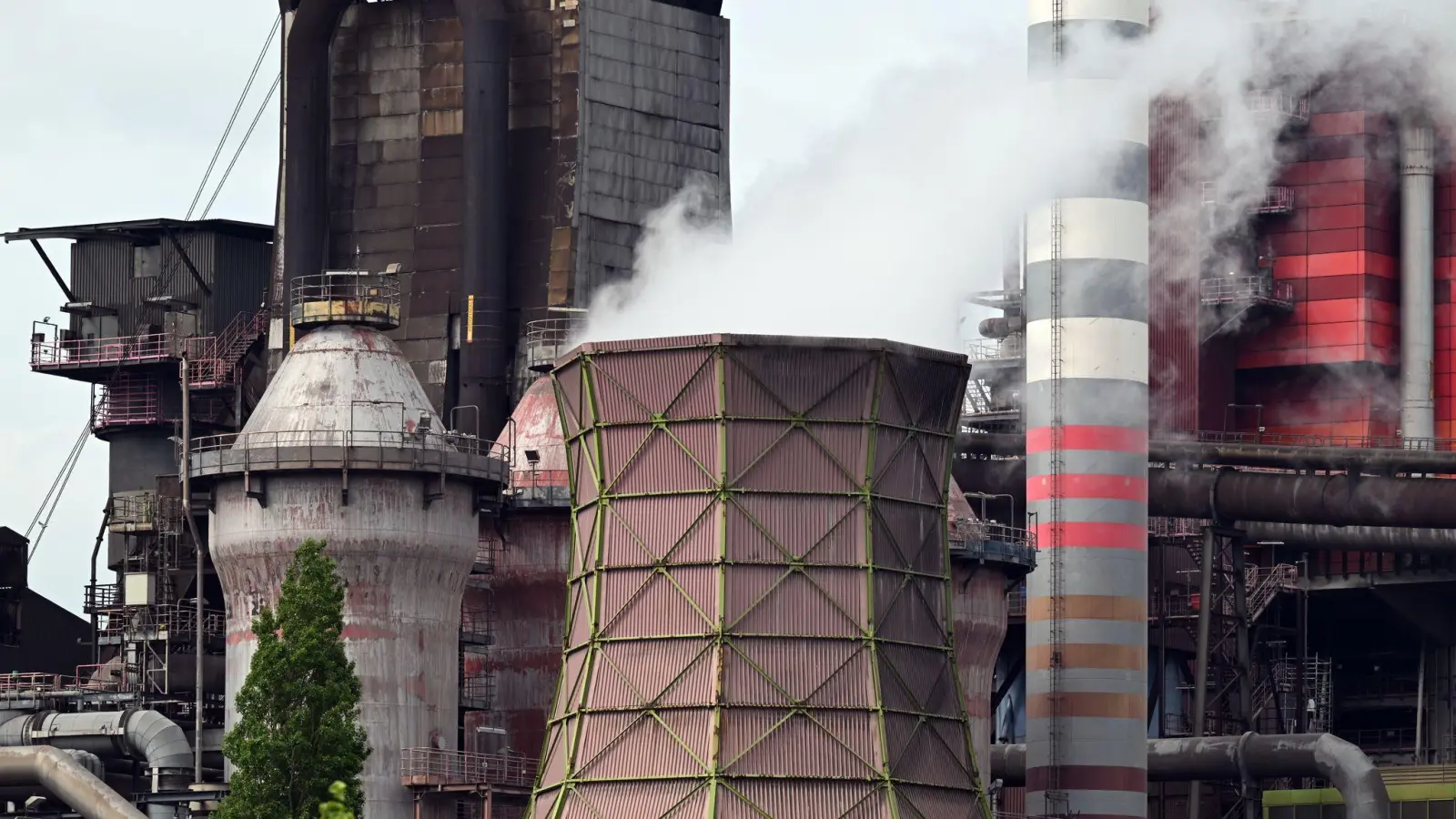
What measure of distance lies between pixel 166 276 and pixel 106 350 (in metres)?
3.10

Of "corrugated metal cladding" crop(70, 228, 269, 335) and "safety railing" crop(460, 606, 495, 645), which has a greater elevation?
"corrugated metal cladding" crop(70, 228, 269, 335)

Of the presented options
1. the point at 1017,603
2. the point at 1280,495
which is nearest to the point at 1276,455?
the point at 1280,495

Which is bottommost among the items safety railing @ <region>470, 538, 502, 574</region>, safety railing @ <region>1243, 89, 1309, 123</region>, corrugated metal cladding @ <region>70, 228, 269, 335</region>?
safety railing @ <region>470, 538, 502, 574</region>

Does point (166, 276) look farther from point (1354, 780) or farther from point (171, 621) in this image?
point (1354, 780)

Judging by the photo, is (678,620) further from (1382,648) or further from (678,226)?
(1382,648)

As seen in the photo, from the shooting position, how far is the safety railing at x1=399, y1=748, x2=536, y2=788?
6812cm

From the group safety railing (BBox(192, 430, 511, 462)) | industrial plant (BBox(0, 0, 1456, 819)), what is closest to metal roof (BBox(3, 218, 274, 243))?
industrial plant (BBox(0, 0, 1456, 819))

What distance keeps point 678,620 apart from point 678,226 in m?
33.2

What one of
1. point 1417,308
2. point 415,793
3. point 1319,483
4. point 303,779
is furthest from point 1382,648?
point 303,779

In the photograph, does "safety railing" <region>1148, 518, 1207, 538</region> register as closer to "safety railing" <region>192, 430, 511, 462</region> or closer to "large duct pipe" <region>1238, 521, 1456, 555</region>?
"large duct pipe" <region>1238, 521, 1456, 555</region>

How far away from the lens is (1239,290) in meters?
99.8

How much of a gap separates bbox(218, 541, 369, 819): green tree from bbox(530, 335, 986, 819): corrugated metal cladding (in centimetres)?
445

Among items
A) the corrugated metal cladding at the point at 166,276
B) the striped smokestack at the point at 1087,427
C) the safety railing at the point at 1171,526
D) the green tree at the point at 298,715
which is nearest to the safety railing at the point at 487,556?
the green tree at the point at 298,715

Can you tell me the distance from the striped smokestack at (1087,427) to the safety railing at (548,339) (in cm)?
1355
